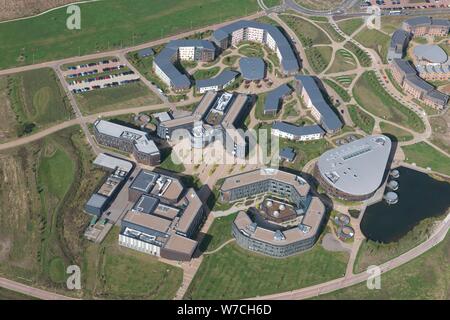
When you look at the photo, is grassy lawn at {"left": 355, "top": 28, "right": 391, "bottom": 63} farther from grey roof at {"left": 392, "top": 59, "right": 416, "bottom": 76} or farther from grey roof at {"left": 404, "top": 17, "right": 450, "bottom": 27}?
grey roof at {"left": 404, "top": 17, "right": 450, "bottom": 27}

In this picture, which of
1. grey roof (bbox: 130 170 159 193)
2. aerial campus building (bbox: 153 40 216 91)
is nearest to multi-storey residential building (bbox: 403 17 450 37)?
aerial campus building (bbox: 153 40 216 91)

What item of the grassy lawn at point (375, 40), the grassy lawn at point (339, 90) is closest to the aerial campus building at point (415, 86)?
the grassy lawn at point (375, 40)

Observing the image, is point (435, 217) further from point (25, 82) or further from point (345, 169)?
point (25, 82)

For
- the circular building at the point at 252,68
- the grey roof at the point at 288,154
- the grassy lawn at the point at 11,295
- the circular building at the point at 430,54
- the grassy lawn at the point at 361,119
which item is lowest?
the grassy lawn at the point at 11,295

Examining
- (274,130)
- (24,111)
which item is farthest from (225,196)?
(24,111)

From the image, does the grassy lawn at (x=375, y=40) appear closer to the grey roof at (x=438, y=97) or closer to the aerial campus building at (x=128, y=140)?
the grey roof at (x=438, y=97)

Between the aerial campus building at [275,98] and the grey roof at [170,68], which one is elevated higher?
the grey roof at [170,68]
